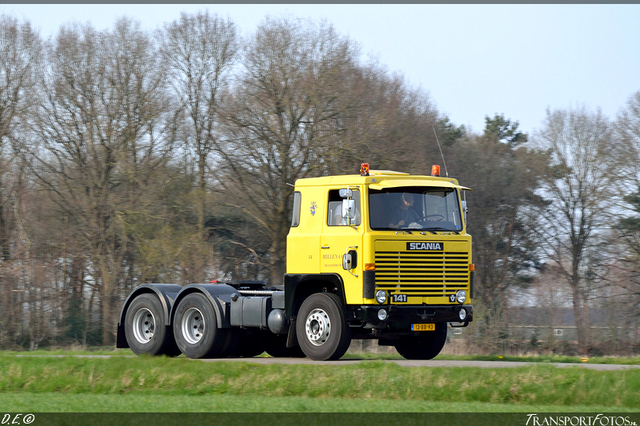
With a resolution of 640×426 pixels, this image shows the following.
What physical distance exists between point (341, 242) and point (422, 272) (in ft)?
4.87

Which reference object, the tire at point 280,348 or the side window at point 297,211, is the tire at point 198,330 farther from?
the side window at point 297,211

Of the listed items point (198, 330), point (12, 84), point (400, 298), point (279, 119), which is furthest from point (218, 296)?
point (12, 84)

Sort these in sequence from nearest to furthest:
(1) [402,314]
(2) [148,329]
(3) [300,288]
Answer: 1. (1) [402,314]
2. (3) [300,288]
3. (2) [148,329]

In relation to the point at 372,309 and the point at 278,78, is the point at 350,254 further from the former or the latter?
the point at 278,78

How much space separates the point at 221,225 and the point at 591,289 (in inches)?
697

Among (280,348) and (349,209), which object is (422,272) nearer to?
(349,209)

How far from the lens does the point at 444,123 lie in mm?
43469

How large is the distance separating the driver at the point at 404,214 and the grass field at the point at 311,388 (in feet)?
8.71

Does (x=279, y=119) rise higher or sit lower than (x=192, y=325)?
higher

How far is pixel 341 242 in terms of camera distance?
13.3 meters

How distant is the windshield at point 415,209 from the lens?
13266 mm
